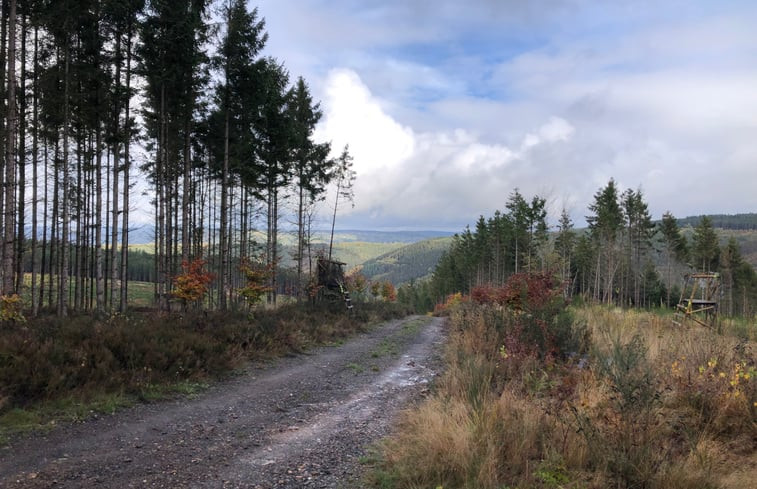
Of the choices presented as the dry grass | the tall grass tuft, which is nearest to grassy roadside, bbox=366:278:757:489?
the dry grass

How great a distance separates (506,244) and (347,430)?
51135 mm

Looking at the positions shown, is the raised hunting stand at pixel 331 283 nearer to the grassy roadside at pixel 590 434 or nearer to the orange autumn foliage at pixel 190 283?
the orange autumn foliage at pixel 190 283

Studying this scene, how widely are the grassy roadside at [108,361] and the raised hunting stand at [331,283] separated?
1033 cm

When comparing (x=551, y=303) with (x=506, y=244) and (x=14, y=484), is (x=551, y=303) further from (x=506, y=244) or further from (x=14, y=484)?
(x=506, y=244)

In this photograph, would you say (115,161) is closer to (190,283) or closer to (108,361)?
(190,283)

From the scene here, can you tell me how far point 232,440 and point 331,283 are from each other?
→ 16.9 metres

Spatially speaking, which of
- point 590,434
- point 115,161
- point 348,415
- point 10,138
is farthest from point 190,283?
point 590,434

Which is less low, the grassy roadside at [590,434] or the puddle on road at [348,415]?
the grassy roadside at [590,434]

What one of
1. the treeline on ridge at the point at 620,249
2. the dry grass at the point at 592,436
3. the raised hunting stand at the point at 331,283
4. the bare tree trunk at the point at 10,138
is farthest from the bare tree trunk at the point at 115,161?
the treeline on ridge at the point at 620,249

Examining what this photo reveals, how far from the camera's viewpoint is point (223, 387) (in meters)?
7.29

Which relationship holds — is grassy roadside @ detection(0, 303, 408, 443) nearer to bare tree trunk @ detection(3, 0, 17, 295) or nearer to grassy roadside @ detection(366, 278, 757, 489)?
bare tree trunk @ detection(3, 0, 17, 295)

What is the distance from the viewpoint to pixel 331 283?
21.6 metres

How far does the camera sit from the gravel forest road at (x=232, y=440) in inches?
147

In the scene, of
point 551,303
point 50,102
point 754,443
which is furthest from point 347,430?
point 50,102
